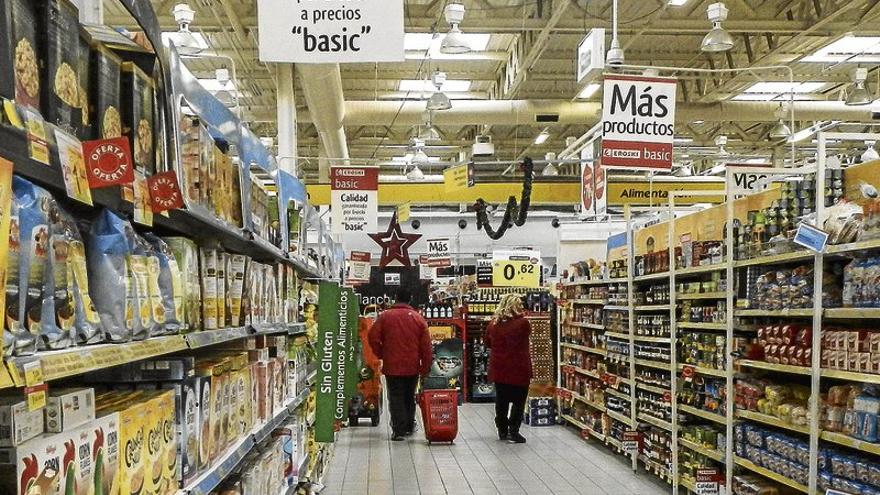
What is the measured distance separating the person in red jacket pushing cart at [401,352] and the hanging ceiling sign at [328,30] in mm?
6003

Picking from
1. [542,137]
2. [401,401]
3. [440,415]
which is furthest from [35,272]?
[542,137]

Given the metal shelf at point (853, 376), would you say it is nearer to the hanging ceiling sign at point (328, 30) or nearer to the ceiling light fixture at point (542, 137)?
the hanging ceiling sign at point (328, 30)

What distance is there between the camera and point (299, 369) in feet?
19.5

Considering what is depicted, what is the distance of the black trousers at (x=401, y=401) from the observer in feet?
34.3

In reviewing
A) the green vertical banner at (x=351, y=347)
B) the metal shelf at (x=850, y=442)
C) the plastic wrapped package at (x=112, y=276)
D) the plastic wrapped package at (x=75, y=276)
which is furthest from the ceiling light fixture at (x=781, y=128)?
the plastic wrapped package at (x=75, y=276)

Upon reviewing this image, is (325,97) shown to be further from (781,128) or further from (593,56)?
(781,128)

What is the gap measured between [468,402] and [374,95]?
20.4ft

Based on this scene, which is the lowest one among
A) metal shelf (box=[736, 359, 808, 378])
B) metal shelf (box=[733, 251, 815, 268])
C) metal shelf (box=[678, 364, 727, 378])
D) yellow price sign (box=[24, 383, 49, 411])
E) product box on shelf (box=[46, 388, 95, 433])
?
metal shelf (box=[678, 364, 727, 378])

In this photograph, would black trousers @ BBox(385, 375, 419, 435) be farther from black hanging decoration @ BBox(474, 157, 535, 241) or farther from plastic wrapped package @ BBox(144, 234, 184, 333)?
plastic wrapped package @ BBox(144, 234, 184, 333)

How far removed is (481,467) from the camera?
9023 millimetres

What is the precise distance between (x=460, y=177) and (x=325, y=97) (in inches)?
149

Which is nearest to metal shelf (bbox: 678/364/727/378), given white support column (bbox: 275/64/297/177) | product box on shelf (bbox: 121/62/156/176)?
product box on shelf (bbox: 121/62/156/176)

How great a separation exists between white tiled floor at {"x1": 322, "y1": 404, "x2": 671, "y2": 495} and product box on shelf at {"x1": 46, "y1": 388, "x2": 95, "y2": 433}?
6.35 meters

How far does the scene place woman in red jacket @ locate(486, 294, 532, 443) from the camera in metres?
10.4
